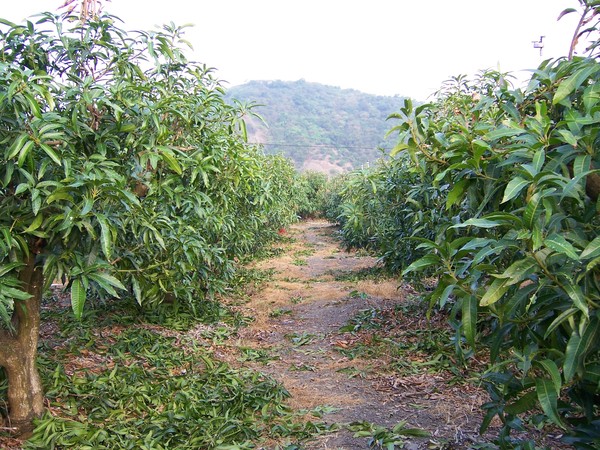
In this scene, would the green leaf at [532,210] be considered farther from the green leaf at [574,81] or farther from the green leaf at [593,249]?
the green leaf at [574,81]

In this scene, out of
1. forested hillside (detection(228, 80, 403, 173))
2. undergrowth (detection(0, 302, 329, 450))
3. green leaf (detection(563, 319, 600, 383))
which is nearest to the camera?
green leaf (detection(563, 319, 600, 383))

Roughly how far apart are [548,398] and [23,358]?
2792 mm

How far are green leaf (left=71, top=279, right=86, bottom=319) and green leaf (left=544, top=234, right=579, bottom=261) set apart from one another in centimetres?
198

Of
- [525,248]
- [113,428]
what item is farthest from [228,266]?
[525,248]

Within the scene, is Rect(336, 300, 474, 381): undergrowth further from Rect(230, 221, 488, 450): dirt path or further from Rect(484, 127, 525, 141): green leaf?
Rect(484, 127, 525, 141): green leaf

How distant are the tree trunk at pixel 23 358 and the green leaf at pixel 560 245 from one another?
265cm

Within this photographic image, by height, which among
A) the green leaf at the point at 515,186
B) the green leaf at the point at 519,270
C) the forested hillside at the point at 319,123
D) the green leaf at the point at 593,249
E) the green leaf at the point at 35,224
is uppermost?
the forested hillside at the point at 319,123

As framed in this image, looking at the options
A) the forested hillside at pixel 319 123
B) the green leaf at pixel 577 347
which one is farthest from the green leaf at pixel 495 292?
the forested hillside at pixel 319 123

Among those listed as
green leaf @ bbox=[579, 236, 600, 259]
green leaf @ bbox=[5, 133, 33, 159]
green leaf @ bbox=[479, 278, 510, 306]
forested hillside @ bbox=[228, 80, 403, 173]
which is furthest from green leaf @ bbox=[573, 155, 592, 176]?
forested hillside @ bbox=[228, 80, 403, 173]

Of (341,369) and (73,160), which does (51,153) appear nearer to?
(73,160)

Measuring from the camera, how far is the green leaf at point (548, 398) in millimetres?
1441

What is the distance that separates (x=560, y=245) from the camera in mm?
1315

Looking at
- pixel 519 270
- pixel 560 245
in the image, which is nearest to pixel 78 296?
pixel 519 270

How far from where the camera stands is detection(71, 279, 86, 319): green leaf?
2.24m
